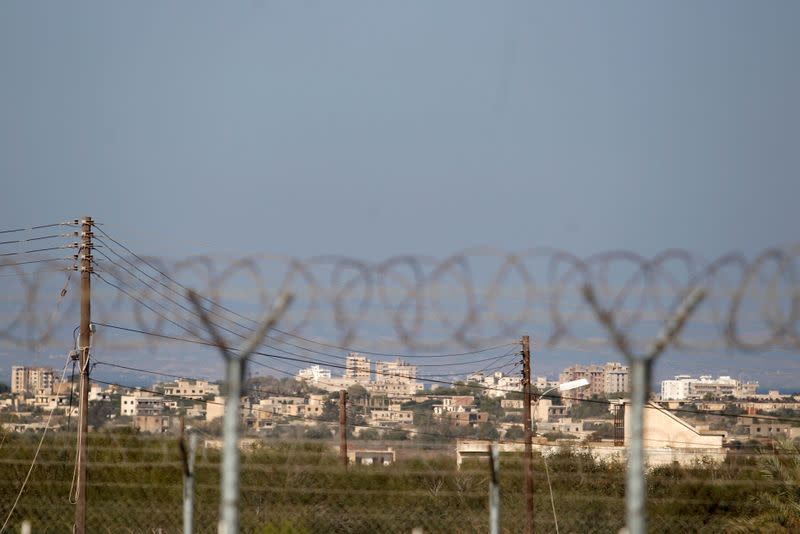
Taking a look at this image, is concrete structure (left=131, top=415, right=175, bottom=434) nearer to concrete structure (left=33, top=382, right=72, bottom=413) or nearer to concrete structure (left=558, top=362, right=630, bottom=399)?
concrete structure (left=33, top=382, right=72, bottom=413)

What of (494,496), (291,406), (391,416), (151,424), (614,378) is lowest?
(494,496)

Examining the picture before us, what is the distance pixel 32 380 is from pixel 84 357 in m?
4.38

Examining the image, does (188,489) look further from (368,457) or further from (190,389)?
(368,457)

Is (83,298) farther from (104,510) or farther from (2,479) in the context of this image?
(2,479)

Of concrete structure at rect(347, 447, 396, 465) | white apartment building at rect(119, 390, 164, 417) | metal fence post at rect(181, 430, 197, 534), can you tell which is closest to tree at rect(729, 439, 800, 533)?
metal fence post at rect(181, 430, 197, 534)

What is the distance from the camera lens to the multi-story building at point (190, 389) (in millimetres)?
21500

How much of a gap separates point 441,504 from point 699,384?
20.2ft

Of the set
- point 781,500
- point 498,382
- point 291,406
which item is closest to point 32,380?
point 291,406

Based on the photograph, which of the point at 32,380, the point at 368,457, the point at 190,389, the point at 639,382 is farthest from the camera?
the point at 368,457

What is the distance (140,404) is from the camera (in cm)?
2295

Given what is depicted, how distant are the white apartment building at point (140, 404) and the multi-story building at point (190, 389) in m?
0.32

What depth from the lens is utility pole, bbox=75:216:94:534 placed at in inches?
648

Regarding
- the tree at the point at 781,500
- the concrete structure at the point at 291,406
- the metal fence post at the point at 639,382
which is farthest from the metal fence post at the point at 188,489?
the concrete structure at the point at 291,406

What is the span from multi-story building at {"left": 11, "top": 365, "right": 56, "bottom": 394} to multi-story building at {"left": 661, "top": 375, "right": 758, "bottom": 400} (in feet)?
37.1
